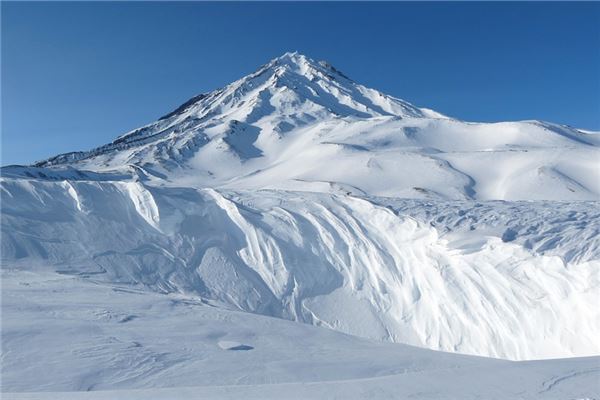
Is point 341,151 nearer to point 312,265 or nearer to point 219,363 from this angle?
point 312,265

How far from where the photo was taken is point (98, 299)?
29.0 feet

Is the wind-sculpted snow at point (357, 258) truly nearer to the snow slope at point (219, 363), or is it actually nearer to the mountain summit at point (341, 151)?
the snow slope at point (219, 363)

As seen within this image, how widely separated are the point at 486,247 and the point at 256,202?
8019 millimetres

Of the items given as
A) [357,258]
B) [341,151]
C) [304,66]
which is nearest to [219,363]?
[357,258]

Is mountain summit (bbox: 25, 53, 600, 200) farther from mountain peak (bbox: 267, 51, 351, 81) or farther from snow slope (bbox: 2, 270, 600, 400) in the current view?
snow slope (bbox: 2, 270, 600, 400)

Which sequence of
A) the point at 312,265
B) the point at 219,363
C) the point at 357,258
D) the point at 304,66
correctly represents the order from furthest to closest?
the point at 304,66
the point at 357,258
the point at 312,265
the point at 219,363

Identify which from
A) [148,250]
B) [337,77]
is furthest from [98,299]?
[337,77]

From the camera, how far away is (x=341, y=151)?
111ft

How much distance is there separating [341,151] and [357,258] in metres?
20.2

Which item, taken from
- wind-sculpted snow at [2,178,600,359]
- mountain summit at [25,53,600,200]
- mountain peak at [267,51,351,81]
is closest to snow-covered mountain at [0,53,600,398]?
wind-sculpted snow at [2,178,600,359]

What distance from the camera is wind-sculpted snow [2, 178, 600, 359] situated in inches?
444

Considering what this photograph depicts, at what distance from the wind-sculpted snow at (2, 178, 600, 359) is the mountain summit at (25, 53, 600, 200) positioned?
9067 millimetres

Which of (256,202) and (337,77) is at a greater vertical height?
(337,77)

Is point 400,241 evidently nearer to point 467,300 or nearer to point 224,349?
point 467,300
